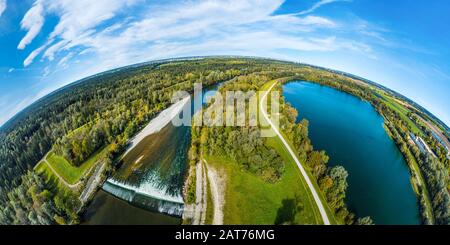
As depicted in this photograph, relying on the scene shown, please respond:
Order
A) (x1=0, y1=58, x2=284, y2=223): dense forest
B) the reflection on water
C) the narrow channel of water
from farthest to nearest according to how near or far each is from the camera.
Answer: (x1=0, y1=58, x2=284, y2=223): dense forest, the narrow channel of water, the reflection on water

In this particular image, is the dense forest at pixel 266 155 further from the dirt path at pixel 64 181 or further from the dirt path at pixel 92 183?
the dirt path at pixel 64 181

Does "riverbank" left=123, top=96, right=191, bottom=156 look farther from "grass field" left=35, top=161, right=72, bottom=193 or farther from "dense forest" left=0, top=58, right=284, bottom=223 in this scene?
"grass field" left=35, top=161, right=72, bottom=193

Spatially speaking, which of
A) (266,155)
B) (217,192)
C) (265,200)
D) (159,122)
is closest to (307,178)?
(266,155)

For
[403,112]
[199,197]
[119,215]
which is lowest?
[119,215]

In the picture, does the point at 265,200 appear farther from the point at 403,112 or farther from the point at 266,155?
the point at 403,112

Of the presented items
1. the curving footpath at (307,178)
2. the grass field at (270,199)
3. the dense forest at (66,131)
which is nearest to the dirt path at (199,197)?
the grass field at (270,199)

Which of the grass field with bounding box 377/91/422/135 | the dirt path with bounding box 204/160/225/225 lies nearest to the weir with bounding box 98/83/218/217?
the dirt path with bounding box 204/160/225/225
